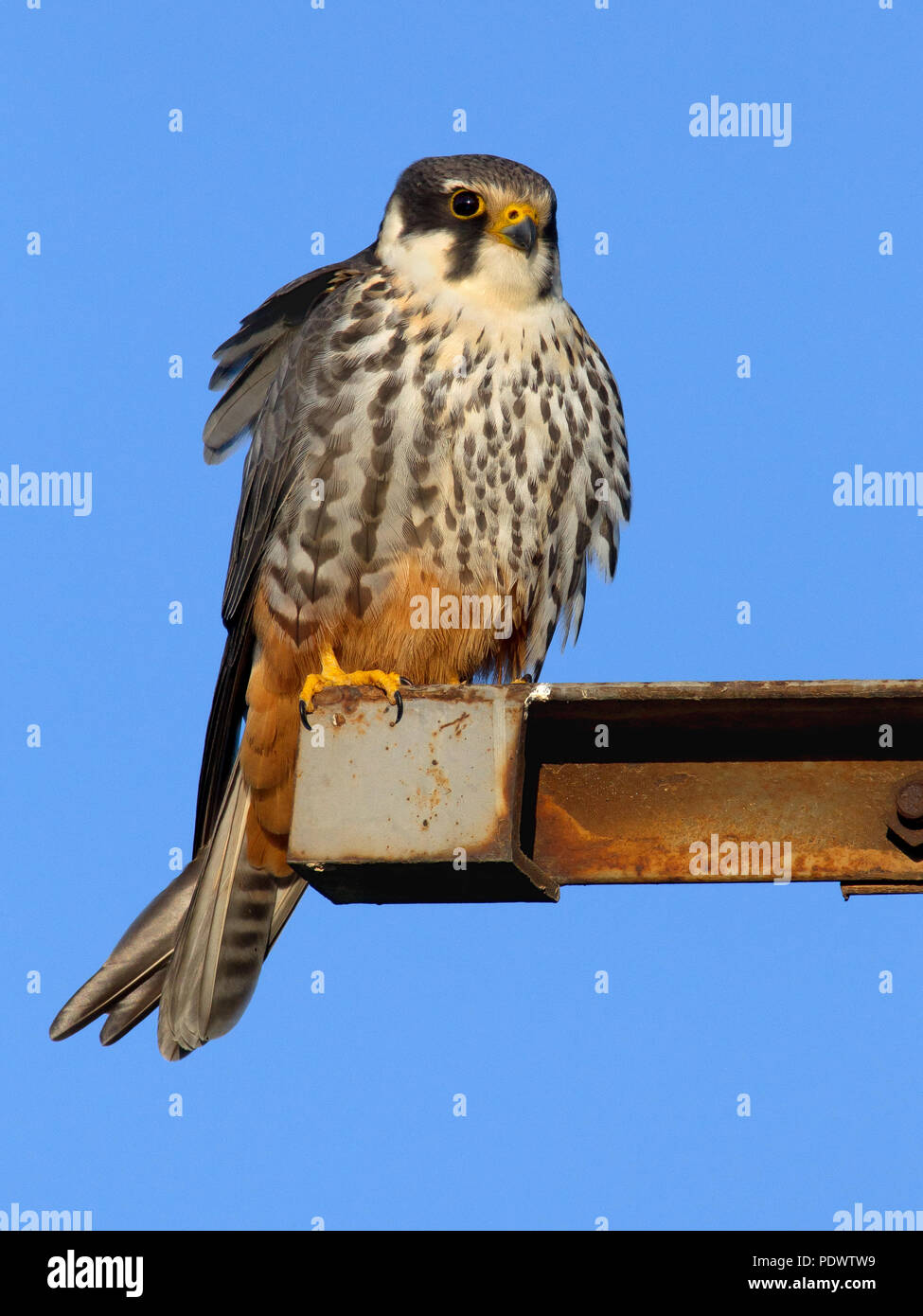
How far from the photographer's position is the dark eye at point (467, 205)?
4984 millimetres

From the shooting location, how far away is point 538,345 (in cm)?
486

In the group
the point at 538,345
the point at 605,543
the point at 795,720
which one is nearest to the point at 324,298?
the point at 538,345

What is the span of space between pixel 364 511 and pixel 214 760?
94cm

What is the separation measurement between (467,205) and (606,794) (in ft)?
7.53

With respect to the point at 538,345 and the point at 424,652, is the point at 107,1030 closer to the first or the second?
the point at 424,652

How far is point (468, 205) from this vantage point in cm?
499

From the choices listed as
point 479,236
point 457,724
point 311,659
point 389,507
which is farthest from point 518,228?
point 457,724

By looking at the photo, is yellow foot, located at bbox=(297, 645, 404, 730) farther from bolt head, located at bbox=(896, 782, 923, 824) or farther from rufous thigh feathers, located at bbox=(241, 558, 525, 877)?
bolt head, located at bbox=(896, 782, 923, 824)

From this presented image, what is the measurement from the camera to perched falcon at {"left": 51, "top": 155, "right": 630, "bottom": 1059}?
464 centimetres

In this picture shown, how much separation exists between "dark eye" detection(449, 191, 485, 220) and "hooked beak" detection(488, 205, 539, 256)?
7 centimetres

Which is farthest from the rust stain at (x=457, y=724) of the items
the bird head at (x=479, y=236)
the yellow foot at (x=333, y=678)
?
the bird head at (x=479, y=236)

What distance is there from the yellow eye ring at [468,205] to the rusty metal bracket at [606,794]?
2062 millimetres

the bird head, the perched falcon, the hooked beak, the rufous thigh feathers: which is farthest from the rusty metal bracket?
the hooked beak

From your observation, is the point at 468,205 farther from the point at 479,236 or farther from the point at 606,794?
the point at 606,794
